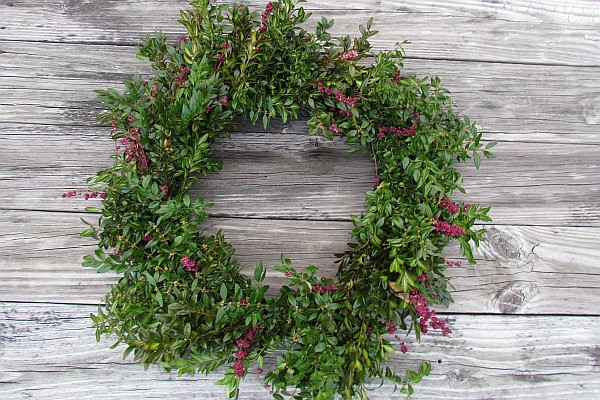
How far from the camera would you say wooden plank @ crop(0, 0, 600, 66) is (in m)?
1.84

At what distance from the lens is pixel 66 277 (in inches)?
70.4

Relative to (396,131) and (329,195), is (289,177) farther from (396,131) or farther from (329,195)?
(396,131)

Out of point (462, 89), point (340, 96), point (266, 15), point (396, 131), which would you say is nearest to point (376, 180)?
point (396, 131)

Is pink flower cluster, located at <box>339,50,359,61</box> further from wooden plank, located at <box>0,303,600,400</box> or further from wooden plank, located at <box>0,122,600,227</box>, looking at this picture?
wooden plank, located at <box>0,303,600,400</box>

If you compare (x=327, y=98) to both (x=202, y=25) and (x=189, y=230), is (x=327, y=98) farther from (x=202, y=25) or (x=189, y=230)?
(x=189, y=230)

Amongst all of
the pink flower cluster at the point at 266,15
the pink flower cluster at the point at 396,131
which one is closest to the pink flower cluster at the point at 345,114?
the pink flower cluster at the point at 396,131

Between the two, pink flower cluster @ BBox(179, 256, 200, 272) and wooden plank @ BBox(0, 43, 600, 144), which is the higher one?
wooden plank @ BBox(0, 43, 600, 144)

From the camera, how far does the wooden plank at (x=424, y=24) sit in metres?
1.84

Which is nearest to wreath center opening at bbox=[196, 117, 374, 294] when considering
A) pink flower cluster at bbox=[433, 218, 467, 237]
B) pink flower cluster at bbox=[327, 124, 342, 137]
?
pink flower cluster at bbox=[327, 124, 342, 137]

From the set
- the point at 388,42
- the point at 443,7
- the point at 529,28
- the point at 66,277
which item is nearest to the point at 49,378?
the point at 66,277

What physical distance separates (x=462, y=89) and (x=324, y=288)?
1014 millimetres

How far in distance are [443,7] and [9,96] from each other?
1.79 metres

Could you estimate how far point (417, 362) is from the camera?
1815 mm

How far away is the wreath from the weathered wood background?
23cm
